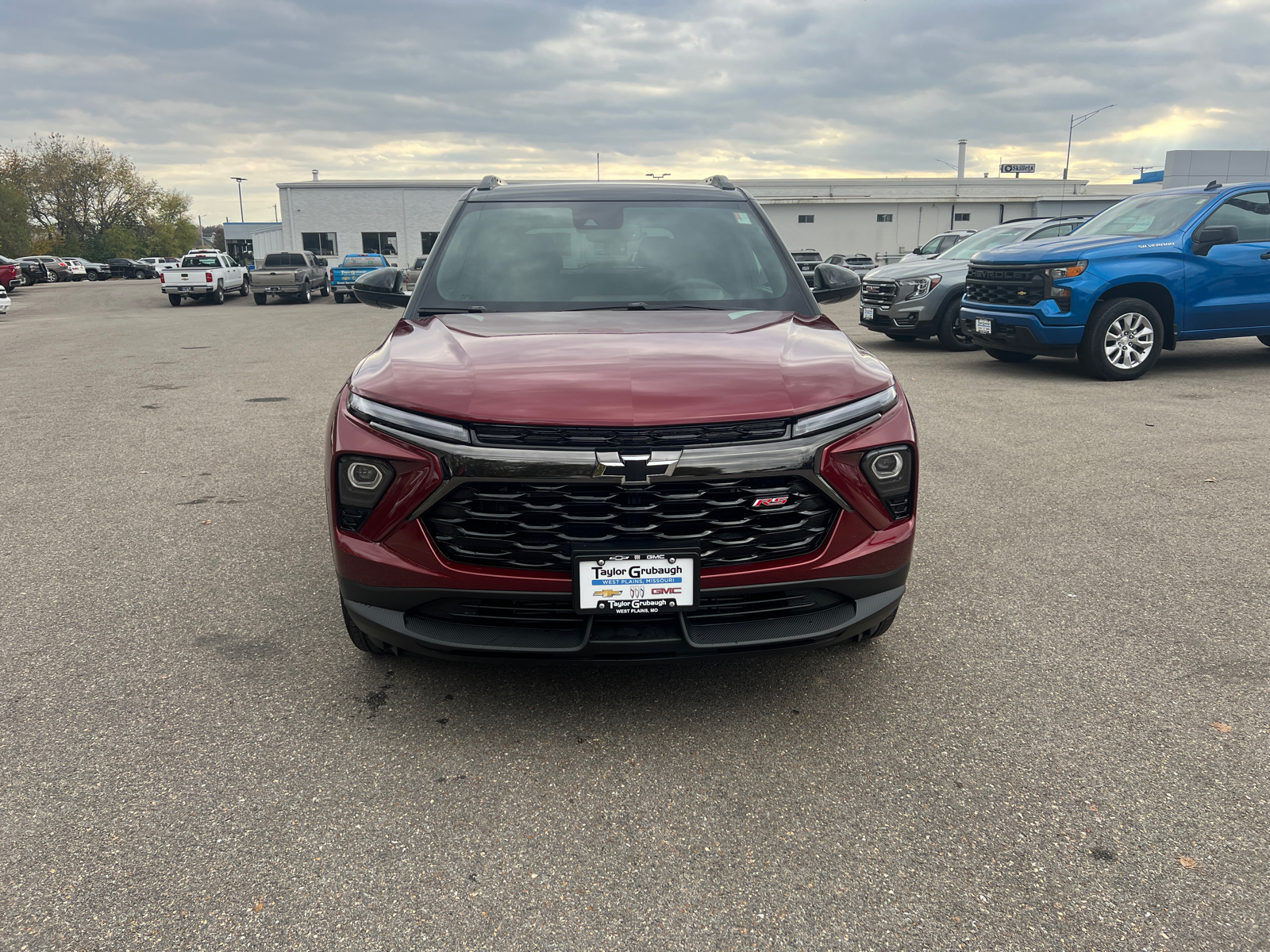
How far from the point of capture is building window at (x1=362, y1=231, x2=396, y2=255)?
53.0 meters

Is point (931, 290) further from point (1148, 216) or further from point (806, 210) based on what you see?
point (806, 210)

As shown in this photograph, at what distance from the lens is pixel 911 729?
2.85 m

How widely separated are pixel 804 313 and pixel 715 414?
133cm

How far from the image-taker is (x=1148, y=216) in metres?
9.80

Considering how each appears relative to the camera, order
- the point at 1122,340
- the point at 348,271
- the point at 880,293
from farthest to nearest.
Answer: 1. the point at 348,271
2. the point at 880,293
3. the point at 1122,340

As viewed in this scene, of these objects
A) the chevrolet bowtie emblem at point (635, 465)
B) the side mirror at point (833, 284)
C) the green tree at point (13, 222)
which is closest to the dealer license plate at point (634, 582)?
the chevrolet bowtie emblem at point (635, 465)

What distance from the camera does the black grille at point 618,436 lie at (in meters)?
2.47

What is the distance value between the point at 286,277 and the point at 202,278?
251 cm

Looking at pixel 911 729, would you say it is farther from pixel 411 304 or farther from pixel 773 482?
pixel 411 304

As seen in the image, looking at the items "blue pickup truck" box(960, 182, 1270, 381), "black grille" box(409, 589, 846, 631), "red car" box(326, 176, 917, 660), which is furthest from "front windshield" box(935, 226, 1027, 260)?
"black grille" box(409, 589, 846, 631)

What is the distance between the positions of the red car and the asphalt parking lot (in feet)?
1.20

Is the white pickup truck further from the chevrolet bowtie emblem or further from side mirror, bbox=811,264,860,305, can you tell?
the chevrolet bowtie emblem

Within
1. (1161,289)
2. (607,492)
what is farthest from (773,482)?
(1161,289)

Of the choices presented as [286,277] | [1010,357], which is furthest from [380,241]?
[1010,357]
